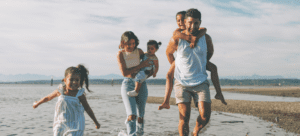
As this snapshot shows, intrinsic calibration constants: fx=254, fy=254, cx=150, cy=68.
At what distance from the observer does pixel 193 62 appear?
13.0 feet

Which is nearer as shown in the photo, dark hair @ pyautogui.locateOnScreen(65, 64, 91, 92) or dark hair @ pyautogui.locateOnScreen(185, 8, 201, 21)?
dark hair @ pyautogui.locateOnScreen(65, 64, 91, 92)

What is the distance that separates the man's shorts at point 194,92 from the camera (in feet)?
13.1

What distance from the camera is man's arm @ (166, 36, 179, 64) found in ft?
13.4

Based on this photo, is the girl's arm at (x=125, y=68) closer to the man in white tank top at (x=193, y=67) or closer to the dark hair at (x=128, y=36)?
the dark hair at (x=128, y=36)

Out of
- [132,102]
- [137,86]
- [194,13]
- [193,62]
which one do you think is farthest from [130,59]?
[194,13]

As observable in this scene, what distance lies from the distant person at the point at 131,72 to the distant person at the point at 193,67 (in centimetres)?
67

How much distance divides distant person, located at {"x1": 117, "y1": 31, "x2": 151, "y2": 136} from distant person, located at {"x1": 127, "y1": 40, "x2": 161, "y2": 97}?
0.07m

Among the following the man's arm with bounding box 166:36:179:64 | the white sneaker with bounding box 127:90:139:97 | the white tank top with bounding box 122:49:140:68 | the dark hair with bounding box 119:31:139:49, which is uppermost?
the dark hair with bounding box 119:31:139:49

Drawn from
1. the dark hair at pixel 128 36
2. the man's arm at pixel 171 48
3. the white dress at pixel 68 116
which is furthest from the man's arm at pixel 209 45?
the white dress at pixel 68 116

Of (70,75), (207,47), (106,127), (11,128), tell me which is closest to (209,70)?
(207,47)

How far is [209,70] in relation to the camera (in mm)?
4215

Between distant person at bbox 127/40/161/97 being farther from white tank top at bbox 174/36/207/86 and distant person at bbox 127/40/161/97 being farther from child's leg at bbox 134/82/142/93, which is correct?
white tank top at bbox 174/36/207/86

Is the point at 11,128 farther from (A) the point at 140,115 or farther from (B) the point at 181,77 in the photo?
(B) the point at 181,77

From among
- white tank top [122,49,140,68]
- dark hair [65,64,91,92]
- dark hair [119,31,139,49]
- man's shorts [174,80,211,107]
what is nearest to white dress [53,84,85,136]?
dark hair [65,64,91,92]
